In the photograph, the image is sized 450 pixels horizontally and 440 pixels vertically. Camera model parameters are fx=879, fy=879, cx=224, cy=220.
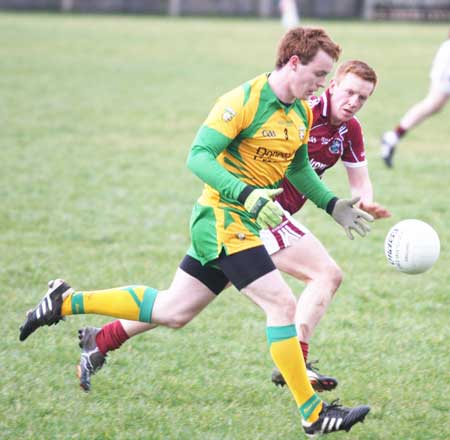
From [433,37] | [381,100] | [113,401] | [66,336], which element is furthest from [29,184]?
[433,37]

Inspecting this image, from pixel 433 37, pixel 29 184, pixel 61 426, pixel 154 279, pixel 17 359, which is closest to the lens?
pixel 61 426

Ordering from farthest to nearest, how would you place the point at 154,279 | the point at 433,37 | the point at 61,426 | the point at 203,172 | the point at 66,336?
the point at 433,37, the point at 154,279, the point at 66,336, the point at 61,426, the point at 203,172

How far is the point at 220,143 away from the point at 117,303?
1.05 metres

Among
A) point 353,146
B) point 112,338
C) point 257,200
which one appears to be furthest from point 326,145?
point 112,338

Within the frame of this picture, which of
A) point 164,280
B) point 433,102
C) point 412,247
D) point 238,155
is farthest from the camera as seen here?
point 433,102

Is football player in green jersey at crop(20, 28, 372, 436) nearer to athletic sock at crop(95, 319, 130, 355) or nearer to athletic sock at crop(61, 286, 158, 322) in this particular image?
athletic sock at crop(61, 286, 158, 322)

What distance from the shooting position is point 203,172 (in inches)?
158

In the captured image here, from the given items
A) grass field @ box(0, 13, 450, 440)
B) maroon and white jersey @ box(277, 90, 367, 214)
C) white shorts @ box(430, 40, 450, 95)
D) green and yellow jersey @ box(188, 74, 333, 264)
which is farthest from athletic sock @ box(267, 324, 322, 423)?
white shorts @ box(430, 40, 450, 95)

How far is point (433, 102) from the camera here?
10.9 m

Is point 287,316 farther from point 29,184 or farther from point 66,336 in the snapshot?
point 29,184

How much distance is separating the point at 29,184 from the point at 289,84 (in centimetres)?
609

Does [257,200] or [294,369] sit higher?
[257,200]

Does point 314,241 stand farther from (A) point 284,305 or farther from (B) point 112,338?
(B) point 112,338

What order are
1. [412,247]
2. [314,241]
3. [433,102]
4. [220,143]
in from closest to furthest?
[220,143] → [412,247] → [314,241] → [433,102]
